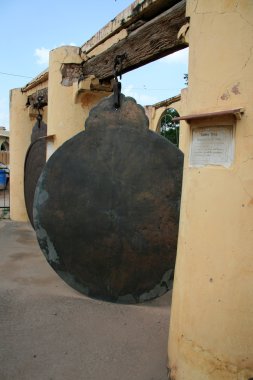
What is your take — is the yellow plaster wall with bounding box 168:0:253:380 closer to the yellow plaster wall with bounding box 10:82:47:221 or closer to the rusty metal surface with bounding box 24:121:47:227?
the rusty metal surface with bounding box 24:121:47:227

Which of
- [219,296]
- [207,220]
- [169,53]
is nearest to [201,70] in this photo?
[207,220]

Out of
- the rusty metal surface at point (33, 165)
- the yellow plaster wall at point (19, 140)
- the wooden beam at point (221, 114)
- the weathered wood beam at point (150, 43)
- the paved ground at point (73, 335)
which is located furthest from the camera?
the yellow plaster wall at point (19, 140)

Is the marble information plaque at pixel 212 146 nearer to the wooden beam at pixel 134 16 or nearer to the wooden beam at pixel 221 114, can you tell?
the wooden beam at pixel 221 114

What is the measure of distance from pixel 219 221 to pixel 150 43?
77.3 inches

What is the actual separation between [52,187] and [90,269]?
0.76m

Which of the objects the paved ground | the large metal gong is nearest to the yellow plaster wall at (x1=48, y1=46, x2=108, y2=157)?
the large metal gong

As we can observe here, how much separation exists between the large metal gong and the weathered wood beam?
21.3 inches

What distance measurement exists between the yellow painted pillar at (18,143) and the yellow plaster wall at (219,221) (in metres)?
6.05

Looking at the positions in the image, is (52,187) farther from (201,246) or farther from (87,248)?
(201,246)

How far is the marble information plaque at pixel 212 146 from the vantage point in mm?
1873

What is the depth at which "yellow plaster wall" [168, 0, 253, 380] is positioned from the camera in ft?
5.95

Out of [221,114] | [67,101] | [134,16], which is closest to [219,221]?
[221,114]

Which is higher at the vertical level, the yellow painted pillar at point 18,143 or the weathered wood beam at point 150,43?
the weathered wood beam at point 150,43

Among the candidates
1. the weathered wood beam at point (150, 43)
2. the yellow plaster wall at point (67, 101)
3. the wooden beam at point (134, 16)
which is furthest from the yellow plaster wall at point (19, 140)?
the weathered wood beam at point (150, 43)
